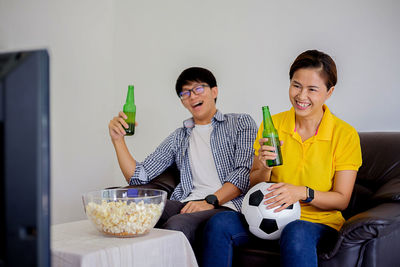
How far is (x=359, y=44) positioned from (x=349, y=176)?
1097 millimetres

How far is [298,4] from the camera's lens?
2711 mm

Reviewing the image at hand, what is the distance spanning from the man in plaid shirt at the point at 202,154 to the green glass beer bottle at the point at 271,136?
1.43ft

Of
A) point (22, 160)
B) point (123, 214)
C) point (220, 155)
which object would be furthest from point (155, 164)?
point (22, 160)

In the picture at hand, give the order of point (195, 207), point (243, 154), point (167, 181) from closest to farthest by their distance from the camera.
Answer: point (195, 207)
point (243, 154)
point (167, 181)

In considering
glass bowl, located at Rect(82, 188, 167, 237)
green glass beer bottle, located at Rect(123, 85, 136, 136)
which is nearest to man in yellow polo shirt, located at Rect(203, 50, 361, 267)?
glass bowl, located at Rect(82, 188, 167, 237)

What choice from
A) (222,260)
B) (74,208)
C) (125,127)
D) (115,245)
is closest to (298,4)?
(125,127)

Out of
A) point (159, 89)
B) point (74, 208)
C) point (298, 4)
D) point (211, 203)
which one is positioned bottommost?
point (74, 208)

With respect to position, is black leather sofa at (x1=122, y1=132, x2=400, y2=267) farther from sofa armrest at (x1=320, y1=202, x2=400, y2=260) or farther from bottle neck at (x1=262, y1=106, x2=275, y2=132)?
bottle neck at (x1=262, y1=106, x2=275, y2=132)

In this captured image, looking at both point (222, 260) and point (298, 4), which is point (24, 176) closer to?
point (222, 260)

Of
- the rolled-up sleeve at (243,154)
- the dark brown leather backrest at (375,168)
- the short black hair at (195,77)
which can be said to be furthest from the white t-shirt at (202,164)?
the dark brown leather backrest at (375,168)

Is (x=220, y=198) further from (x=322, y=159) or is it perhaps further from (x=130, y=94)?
(x=130, y=94)

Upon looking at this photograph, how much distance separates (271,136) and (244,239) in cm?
44

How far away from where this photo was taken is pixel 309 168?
5.77 feet

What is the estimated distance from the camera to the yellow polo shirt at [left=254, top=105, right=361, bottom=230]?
1722 millimetres
